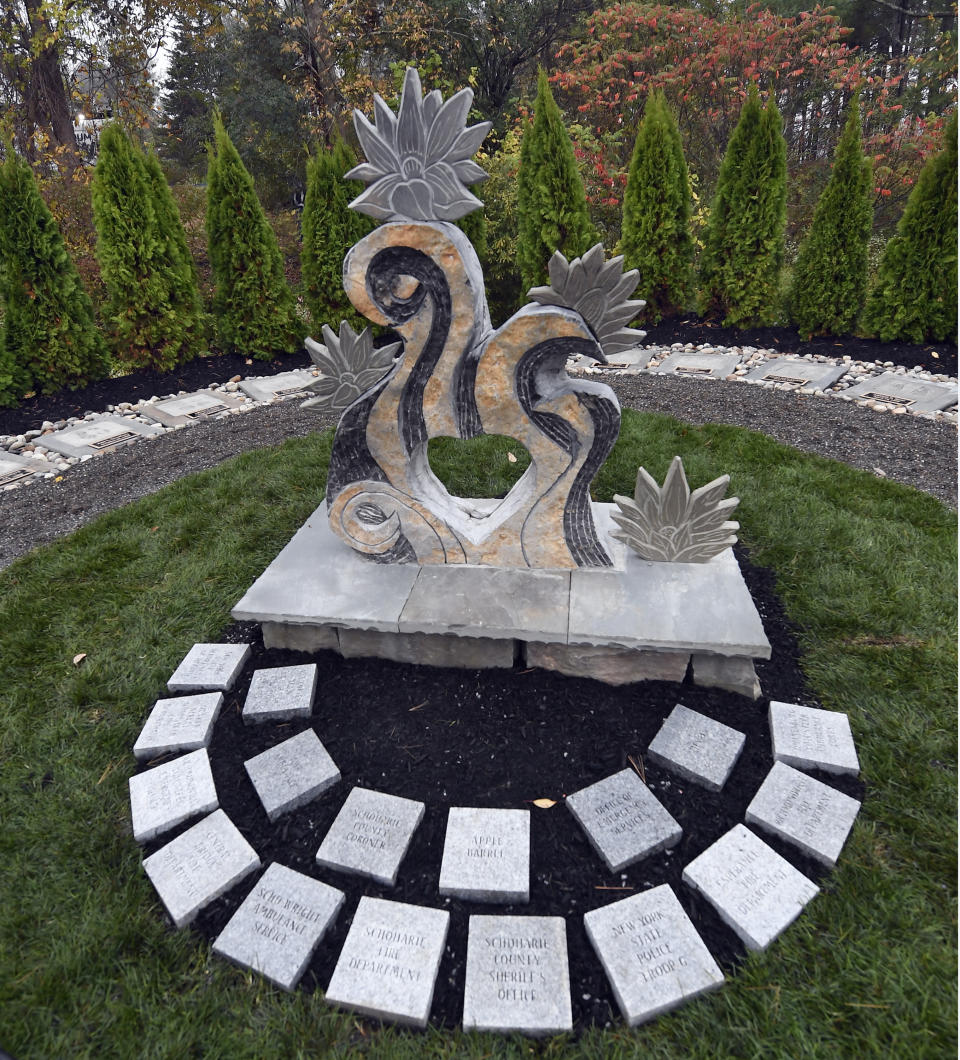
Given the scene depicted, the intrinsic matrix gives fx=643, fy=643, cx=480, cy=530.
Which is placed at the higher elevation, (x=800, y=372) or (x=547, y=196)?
(x=547, y=196)

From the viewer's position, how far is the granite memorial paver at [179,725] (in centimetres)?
271

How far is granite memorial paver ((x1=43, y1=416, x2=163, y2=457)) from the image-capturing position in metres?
5.96

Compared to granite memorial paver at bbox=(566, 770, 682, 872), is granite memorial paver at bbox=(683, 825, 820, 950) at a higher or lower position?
lower

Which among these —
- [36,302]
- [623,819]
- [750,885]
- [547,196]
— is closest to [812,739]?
[750,885]

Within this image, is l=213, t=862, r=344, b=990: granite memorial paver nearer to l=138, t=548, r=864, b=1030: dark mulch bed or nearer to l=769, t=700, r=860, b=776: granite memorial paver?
l=138, t=548, r=864, b=1030: dark mulch bed

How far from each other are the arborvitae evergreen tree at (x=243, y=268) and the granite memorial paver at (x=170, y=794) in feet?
20.5

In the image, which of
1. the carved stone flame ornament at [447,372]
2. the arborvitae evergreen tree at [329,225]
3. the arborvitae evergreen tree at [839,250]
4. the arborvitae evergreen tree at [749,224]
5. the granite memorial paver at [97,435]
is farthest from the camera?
the arborvitae evergreen tree at [329,225]

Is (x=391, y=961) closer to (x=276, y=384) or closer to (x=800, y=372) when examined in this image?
(x=276, y=384)

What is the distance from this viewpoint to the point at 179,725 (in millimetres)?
2793

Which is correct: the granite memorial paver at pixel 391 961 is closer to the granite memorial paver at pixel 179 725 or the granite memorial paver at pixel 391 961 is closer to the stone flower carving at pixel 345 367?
the granite memorial paver at pixel 179 725

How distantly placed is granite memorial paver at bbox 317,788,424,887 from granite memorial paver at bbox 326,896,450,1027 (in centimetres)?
Answer: 13

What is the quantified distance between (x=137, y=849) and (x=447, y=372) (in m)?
2.31

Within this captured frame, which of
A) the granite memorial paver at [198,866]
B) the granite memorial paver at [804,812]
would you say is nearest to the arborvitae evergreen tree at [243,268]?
the granite memorial paver at [198,866]

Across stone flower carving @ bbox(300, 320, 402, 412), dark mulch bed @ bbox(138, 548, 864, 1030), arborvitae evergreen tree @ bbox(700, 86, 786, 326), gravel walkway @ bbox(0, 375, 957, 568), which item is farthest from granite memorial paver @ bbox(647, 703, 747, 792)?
arborvitae evergreen tree @ bbox(700, 86, 786, 326)
